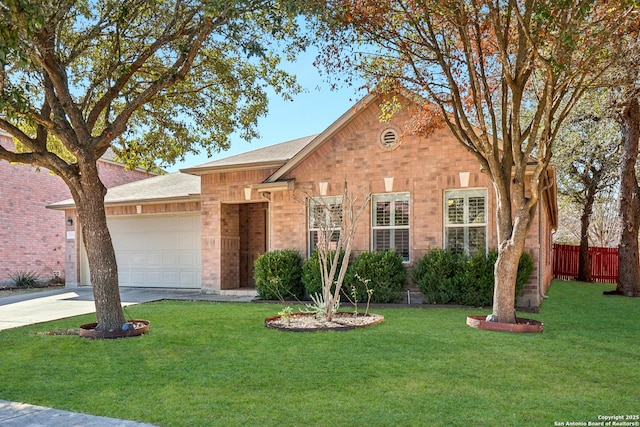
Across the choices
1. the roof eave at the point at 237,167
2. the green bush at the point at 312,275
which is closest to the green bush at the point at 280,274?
the green bush at the point at 312,275

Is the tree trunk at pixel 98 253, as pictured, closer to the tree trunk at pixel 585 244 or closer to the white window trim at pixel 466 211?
the white window trim at pixel 466 211

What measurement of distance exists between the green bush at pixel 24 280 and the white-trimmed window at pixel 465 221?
15620 millimetres

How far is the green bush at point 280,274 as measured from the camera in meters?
13.3

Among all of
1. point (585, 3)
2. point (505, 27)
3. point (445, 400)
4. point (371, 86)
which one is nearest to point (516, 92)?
point (505, 27)

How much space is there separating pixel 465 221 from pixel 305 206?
4223mm

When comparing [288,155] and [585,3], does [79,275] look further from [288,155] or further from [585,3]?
[585,3]

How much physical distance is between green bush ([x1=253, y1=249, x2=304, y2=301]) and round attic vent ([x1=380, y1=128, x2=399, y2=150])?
12.1 feet

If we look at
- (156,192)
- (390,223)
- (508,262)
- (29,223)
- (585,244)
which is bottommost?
(585,244)

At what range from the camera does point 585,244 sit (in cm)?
2197

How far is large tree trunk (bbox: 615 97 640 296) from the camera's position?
1644cm

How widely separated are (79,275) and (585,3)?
17210 mm

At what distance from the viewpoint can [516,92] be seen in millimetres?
8742

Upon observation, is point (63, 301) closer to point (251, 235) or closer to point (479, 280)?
point (251, 235)

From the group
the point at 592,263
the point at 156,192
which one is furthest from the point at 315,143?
the point at 592,263
